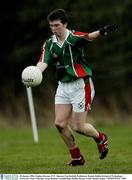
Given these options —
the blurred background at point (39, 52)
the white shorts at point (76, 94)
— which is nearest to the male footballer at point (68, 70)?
the white shorts at point (76, 94)

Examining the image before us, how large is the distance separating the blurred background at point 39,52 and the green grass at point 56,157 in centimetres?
861

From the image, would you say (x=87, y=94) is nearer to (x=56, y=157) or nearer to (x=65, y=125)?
(x=65, y=125)

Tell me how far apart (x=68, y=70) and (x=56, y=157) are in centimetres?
264

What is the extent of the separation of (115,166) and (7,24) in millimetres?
18233

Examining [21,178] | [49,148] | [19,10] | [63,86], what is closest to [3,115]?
[19,10]

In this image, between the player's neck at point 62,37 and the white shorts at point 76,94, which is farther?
the white shorts at point 76,94

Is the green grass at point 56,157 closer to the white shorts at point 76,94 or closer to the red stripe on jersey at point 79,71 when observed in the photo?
the white shorts at point 76,94

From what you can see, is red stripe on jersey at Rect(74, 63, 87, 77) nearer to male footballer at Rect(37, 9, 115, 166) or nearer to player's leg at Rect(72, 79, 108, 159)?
male footballer at Rect(37, 9, 115, 166)

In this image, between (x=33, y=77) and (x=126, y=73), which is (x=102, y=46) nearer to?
(x=126, y=73)

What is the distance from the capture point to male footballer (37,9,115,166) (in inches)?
443

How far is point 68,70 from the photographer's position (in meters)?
11.4

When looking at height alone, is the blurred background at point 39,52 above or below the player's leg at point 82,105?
below

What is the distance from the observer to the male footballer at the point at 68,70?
1125 centimetres

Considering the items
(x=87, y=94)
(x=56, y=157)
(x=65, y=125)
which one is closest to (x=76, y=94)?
(x=87, y=94)
